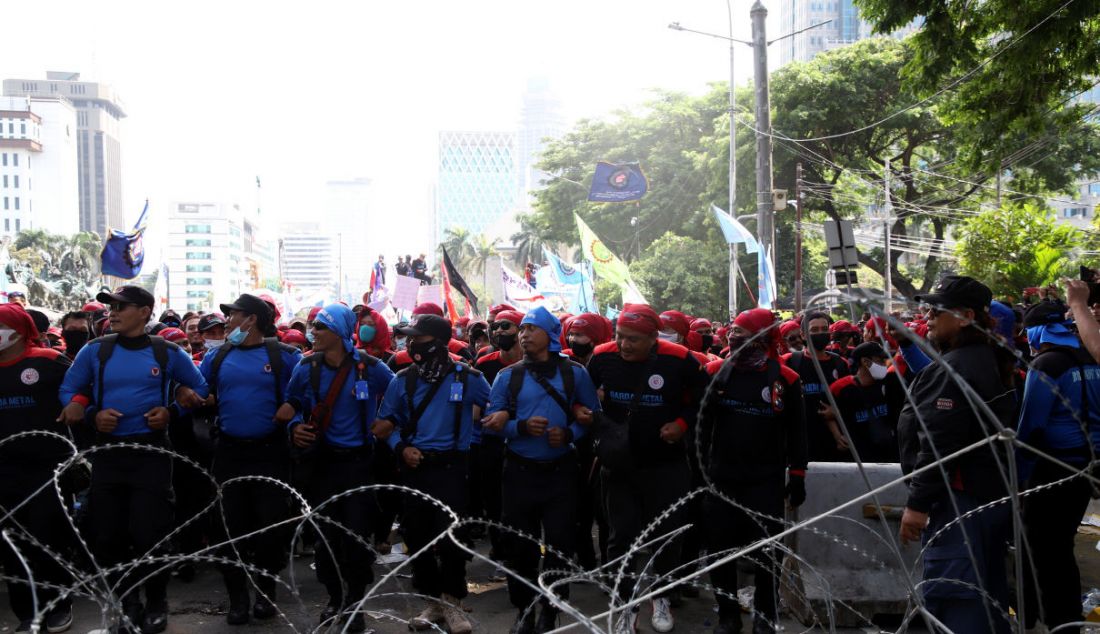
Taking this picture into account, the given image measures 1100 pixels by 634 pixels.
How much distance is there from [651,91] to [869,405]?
36.5 m

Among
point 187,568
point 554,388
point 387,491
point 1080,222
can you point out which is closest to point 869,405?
point 554,388

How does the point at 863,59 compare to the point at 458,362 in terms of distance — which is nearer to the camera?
the point at 458,362

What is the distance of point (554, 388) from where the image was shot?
577 centimetres

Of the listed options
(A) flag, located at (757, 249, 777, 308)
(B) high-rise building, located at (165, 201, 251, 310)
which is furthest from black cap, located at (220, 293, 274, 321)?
(B) high-rise building, located at (165, 201, 251, 310)

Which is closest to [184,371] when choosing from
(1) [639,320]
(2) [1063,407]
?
(1) [639,320]

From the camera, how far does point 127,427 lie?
5.75 m

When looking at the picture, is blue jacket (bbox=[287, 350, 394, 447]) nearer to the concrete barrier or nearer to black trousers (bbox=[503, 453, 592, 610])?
black trousers (bbox=[503, 453, 592, 610])

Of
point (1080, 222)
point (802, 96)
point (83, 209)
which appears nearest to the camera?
point (802, 96)

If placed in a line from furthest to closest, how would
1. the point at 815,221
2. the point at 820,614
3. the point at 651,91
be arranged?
the point at 651,91 → the point at 815,221 → the point at 820,614

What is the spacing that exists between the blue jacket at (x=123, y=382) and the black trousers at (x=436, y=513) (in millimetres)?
1617

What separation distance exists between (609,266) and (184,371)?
10.9 metres

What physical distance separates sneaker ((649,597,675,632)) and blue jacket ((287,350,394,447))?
7.13 feet

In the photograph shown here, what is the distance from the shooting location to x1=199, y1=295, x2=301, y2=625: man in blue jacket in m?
6.07

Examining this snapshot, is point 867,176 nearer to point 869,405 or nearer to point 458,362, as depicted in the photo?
point 869,405
